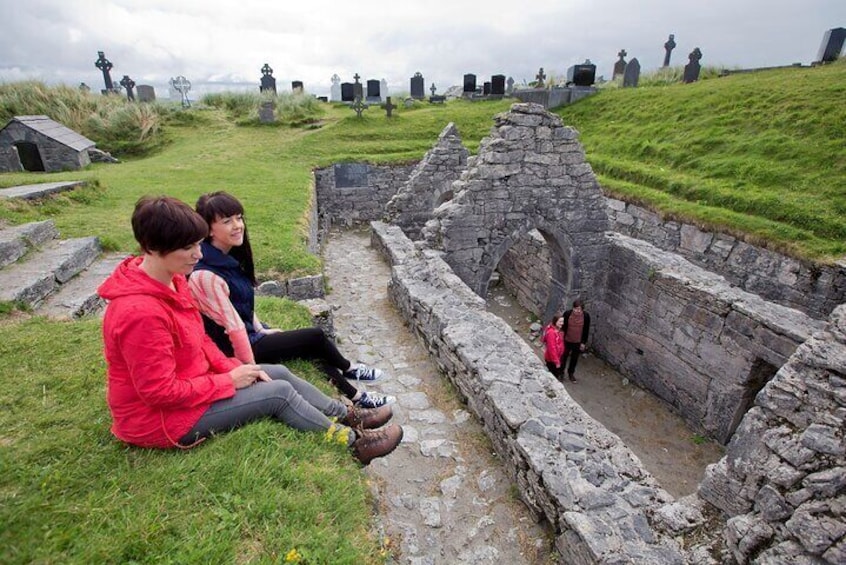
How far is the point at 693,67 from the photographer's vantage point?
71.0ft

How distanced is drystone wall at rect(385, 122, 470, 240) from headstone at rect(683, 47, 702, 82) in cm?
1576

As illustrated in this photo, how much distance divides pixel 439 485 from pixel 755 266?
9.93 meters

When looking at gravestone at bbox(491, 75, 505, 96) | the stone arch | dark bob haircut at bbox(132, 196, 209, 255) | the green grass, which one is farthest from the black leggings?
gravestone at bbox(491, 75, 505, 96)

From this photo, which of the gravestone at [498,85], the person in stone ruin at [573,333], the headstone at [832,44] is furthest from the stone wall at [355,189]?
the headstone at [832,44]

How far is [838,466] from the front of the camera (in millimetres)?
2531

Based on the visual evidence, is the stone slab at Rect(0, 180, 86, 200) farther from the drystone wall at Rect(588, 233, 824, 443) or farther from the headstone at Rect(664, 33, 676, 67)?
the headstone at Rect(664, 33, 676, 67)

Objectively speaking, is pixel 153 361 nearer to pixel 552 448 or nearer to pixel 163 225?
pixel 163 225

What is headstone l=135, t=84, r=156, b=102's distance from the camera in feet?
87.3

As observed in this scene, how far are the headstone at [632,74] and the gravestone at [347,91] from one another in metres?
17.8

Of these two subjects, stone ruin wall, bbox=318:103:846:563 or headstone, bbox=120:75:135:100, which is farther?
headstone, bbox=120:75:135:100

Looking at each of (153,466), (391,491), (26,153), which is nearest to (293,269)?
(391,491)

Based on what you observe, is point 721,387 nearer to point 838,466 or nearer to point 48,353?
point 838,466

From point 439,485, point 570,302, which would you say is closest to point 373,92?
point 570,302

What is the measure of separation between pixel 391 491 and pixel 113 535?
8.10 ft
